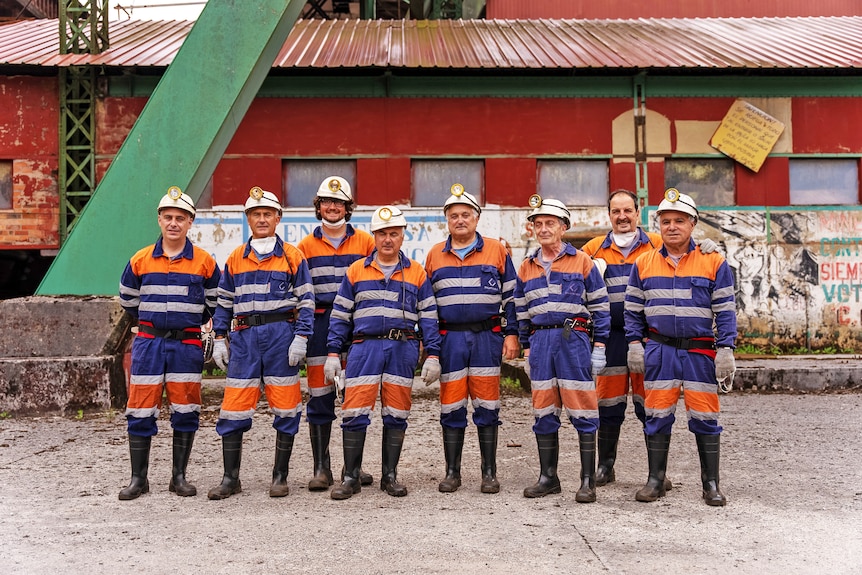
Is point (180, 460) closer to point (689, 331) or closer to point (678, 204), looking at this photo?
point (689, 331)

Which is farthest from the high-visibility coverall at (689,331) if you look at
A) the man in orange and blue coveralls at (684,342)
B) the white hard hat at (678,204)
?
the white hard hat at (678,204)

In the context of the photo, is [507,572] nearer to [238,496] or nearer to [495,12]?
[238,496]

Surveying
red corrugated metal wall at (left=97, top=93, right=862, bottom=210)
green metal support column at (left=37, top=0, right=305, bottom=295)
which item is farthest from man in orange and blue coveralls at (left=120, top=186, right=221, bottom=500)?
red corrugated metal wall at (left=97, top=93, right=862, bottom=210)

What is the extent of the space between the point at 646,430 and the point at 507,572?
189 cm

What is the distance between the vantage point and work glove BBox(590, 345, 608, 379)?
16.5ft

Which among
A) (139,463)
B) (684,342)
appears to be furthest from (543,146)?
(139,463)

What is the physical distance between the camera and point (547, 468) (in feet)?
16.5

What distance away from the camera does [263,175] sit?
42.1 feet

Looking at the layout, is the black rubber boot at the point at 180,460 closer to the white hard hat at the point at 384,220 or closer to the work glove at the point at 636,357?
the white hard hat at the point at 384,220

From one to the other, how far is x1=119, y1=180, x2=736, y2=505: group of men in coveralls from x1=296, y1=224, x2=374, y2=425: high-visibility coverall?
0.07 ft

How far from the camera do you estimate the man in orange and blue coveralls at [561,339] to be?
5004 millimetres

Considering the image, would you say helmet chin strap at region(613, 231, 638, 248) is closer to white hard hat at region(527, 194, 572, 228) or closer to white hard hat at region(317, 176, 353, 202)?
white hard hat at region(527, 194, 572, 228)

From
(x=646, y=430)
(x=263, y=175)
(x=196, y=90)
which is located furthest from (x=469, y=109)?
(x=646, y=430)

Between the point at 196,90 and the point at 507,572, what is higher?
the point at 196,90
